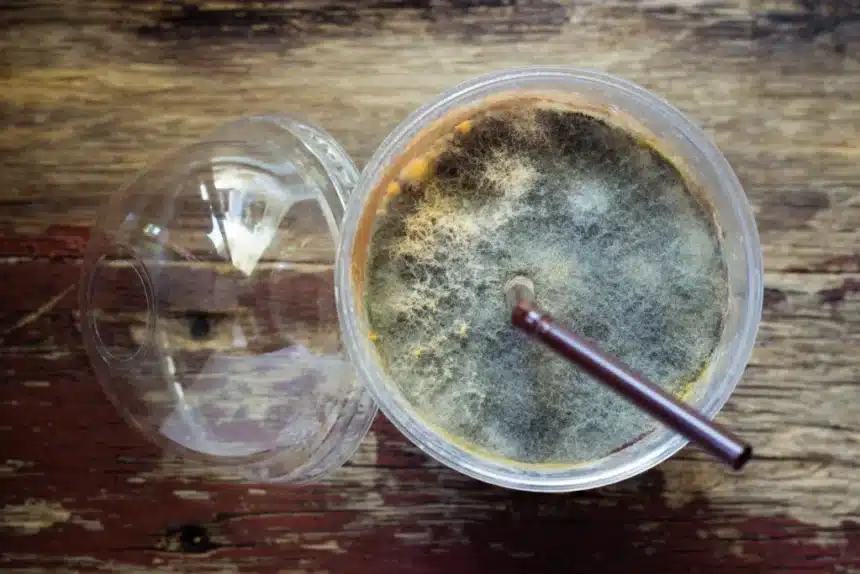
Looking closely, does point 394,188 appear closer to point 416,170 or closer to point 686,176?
point 416,170

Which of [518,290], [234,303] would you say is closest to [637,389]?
[518,290]


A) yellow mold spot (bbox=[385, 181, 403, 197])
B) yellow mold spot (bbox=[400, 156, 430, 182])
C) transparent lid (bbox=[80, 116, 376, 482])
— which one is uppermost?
yellow mold spot (bbox=[400, 156, 430, 182])

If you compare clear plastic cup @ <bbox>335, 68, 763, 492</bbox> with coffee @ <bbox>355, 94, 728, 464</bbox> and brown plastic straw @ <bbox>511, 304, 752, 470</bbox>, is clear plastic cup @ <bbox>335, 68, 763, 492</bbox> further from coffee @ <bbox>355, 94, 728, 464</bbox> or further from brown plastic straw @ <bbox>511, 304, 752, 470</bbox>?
brown plastic straw @ <bbox>511, 304, 752, 470</bbox>

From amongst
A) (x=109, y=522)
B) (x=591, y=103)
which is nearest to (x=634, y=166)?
(x=591, y=103)

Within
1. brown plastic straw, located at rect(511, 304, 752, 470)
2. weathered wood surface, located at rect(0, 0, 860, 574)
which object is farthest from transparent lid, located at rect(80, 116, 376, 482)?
brown plastic straw, located at rect(511, 304, 752, 470)

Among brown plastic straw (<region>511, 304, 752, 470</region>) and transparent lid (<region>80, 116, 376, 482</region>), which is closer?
brown plastic straw (<region>511, 304, 752, 470</region>)

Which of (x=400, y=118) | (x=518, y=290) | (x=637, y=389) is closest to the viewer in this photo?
(x=637, y=389)

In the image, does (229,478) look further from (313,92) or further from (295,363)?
(313,92)
